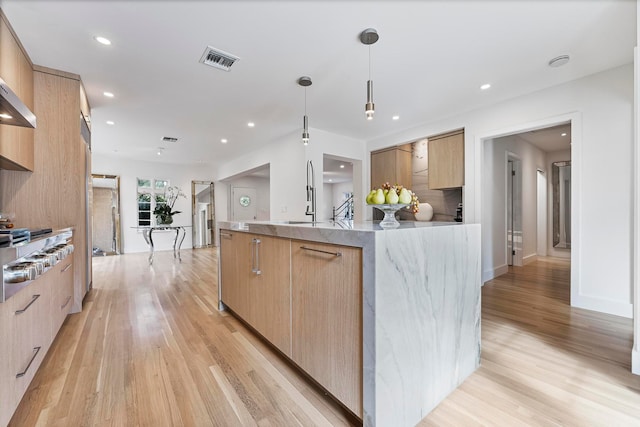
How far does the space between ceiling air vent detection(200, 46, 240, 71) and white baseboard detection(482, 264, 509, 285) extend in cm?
450

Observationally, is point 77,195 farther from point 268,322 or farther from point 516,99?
point 516,99

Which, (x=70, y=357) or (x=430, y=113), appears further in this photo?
(x=430, y=113)

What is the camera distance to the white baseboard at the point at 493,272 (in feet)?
13.6

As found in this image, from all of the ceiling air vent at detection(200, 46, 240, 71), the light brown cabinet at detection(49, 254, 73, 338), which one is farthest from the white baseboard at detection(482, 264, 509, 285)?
the light brown cabinet at detection(49, 254, 73, 338)

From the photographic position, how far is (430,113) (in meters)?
4.09

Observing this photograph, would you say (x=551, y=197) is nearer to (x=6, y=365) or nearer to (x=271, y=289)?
(x=271, y=289)

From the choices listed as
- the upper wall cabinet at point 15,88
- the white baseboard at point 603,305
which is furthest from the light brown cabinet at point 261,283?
the white baseboard at point 603,305

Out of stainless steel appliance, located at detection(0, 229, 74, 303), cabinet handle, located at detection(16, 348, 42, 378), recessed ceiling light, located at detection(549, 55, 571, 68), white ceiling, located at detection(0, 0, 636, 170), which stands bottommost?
cabinet handle, located at detection(16, 348, 42, 378)

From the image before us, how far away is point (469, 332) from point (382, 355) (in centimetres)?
89

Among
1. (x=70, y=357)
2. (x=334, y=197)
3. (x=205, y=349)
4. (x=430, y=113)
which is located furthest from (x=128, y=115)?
(x=334, y=197)

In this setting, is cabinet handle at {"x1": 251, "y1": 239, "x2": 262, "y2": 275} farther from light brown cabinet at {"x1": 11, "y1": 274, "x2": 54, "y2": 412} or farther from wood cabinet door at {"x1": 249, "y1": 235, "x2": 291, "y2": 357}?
light brown cabinet at {"x1": 11, "y1": 274, "x2": 54, "y2": 412}

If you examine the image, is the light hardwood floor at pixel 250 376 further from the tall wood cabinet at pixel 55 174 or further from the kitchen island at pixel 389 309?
the tall wood cabinet at pixel 55 174

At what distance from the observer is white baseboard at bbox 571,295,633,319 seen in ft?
8.87

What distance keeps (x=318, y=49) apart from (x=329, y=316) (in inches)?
91.0
